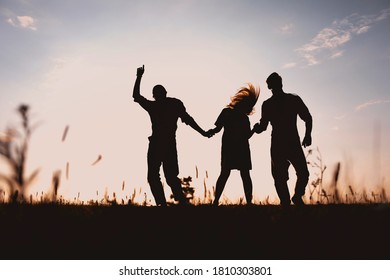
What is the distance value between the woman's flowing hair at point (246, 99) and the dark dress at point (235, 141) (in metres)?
0.11

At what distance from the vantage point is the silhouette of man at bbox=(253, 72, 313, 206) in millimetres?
7562

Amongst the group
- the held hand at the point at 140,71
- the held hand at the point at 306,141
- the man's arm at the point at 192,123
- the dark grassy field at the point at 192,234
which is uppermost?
the held hand at the point at 140,71

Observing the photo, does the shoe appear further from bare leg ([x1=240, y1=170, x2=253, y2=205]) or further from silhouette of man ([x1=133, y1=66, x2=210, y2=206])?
silhouette of man ([x1=133, y1=66, x2=210, y2=206])

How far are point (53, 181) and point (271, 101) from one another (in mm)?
4017

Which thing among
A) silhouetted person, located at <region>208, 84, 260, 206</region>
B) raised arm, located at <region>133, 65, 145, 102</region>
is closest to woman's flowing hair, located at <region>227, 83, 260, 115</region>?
silhouetted person, located at <region>208, 84, 260, 206</region>

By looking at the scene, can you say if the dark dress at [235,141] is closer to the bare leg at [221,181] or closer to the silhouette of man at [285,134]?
the bare leg at [221,181]

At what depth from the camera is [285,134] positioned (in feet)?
25.0

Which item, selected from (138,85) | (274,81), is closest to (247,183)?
(274,81)

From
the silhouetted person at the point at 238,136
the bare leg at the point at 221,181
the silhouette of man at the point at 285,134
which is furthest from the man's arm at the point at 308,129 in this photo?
the bare leg at the point at 221,181

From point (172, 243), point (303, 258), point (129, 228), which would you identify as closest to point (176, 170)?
point (129, 228)

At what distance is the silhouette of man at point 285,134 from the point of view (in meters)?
7.56

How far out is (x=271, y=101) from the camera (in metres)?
7.71

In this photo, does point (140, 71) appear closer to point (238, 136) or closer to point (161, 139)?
point (161, 139)

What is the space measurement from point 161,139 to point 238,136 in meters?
1.46
